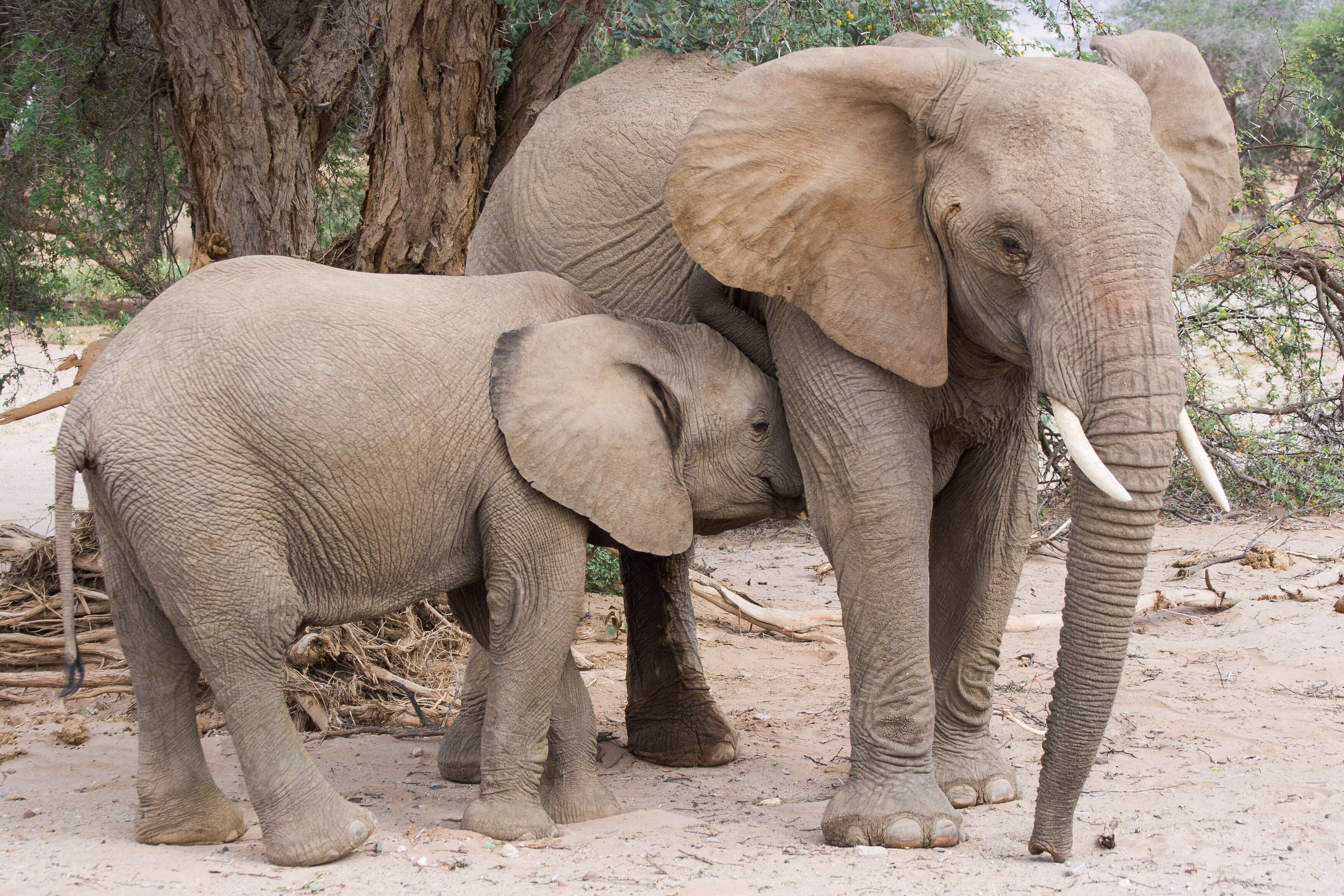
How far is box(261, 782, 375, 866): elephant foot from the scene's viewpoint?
3.90 meters

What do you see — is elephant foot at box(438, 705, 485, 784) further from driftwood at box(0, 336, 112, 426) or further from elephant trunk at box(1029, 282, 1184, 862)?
driftwood at box(0, 336, 112, 426)

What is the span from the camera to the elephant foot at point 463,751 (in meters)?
5.16

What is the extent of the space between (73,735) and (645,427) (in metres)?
2.96

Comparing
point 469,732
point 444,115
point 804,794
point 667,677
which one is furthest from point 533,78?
point 804,794

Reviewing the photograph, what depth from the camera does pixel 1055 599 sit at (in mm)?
8227

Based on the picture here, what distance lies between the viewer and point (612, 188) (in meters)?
5.10

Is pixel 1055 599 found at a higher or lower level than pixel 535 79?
lower

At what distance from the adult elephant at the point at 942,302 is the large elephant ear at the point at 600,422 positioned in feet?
1.30

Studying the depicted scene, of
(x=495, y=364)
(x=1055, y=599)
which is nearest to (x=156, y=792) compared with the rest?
(x=495, y=364)

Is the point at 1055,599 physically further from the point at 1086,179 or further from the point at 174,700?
the point at 174,700

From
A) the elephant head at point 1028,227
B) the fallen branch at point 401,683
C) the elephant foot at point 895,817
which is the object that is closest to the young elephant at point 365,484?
the elephant head at point 1028,227

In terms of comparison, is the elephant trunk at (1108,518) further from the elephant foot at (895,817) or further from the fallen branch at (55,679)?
the fallen branch at (55,679)

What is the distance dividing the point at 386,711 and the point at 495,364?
2.54m

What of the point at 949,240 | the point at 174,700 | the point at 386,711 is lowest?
the point at 386,711
